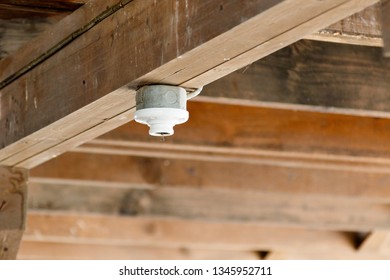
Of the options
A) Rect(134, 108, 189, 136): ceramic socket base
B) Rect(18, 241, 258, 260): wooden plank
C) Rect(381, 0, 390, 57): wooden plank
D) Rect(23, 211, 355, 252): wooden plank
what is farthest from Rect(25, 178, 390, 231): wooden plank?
Rect(381, 0, 390, 57): wooden plank

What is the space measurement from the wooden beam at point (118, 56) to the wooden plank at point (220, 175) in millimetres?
1084

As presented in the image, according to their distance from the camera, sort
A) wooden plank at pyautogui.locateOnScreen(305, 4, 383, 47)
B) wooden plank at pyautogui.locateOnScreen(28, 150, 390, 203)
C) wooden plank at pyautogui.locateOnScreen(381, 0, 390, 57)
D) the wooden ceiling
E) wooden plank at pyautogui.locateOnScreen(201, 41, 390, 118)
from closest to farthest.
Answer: wooden plank at pyautogui.locateOnScreen(381, 0, 390, 57), the wooden ceiling, wooden plank at pyautogui.locateOnScreen(305, 4, 383, 47), wooden plank at pyautogui.locateOnScreen(201, 41, 390, 118), wooden plank at pyautogui.locateOnScreen(28, 150, 390, 203)

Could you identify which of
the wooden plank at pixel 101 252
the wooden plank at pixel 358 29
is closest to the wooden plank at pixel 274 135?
the wooden plank at pixel 358 29

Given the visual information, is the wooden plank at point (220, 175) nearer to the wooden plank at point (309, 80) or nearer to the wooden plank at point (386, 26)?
the wooden plank at point (309, 80)

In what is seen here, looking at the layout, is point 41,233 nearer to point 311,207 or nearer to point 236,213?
point 236,213

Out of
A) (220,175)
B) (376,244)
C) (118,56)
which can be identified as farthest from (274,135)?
(376,244)

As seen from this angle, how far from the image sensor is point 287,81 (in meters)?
2.70

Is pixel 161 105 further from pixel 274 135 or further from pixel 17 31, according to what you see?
pixel 274 135

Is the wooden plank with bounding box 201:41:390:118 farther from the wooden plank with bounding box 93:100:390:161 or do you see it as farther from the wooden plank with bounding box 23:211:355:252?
the wooden plank with bounding box 23:211:355:252

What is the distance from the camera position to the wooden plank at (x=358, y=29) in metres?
2.13

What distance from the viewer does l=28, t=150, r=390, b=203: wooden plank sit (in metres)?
3.64

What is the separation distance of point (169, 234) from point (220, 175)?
1161 mm

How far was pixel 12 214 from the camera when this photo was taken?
2.71 metres

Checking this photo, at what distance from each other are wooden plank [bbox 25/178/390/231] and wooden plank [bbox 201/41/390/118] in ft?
3.87
